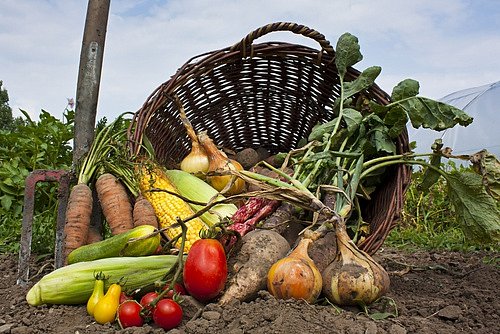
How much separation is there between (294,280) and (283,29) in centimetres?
176

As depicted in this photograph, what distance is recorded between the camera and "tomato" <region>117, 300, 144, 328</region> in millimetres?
2202

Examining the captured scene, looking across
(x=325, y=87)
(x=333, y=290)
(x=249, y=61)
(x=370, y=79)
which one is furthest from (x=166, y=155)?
(x=333, y=290)

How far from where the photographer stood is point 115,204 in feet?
9.89

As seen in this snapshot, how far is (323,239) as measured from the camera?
2.58m

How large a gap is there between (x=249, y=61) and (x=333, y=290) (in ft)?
6.14

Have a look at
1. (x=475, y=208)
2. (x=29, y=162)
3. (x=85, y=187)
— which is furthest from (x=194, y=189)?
(x=29, y=162)

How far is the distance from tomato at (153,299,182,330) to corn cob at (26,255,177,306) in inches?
13.5

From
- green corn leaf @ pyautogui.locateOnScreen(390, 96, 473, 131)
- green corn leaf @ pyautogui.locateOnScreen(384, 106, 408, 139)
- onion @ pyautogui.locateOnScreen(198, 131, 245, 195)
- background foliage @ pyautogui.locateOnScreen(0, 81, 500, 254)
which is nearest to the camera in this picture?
green corn leaf @ pyautogui.locateOnScreen(384, 106, 408, 139)

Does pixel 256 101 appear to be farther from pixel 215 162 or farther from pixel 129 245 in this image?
pixel 129 245

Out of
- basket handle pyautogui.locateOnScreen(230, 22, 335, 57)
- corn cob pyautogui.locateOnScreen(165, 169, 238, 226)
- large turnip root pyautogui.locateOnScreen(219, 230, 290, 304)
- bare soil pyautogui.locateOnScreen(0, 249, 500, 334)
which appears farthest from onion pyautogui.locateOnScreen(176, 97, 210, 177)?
large turnip root pyautogui.locateOnScreen(219, 230, 290, 304)

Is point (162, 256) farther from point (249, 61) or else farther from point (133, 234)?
point (249, 61)

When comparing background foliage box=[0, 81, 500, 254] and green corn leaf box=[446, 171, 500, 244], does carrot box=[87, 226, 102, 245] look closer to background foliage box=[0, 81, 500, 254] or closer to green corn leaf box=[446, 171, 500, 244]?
background foliage box=[0, 81, 500, 254]

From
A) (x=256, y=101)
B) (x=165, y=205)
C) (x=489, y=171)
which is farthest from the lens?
(x=256, y=101)

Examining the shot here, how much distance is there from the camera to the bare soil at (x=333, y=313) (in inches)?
79.3
